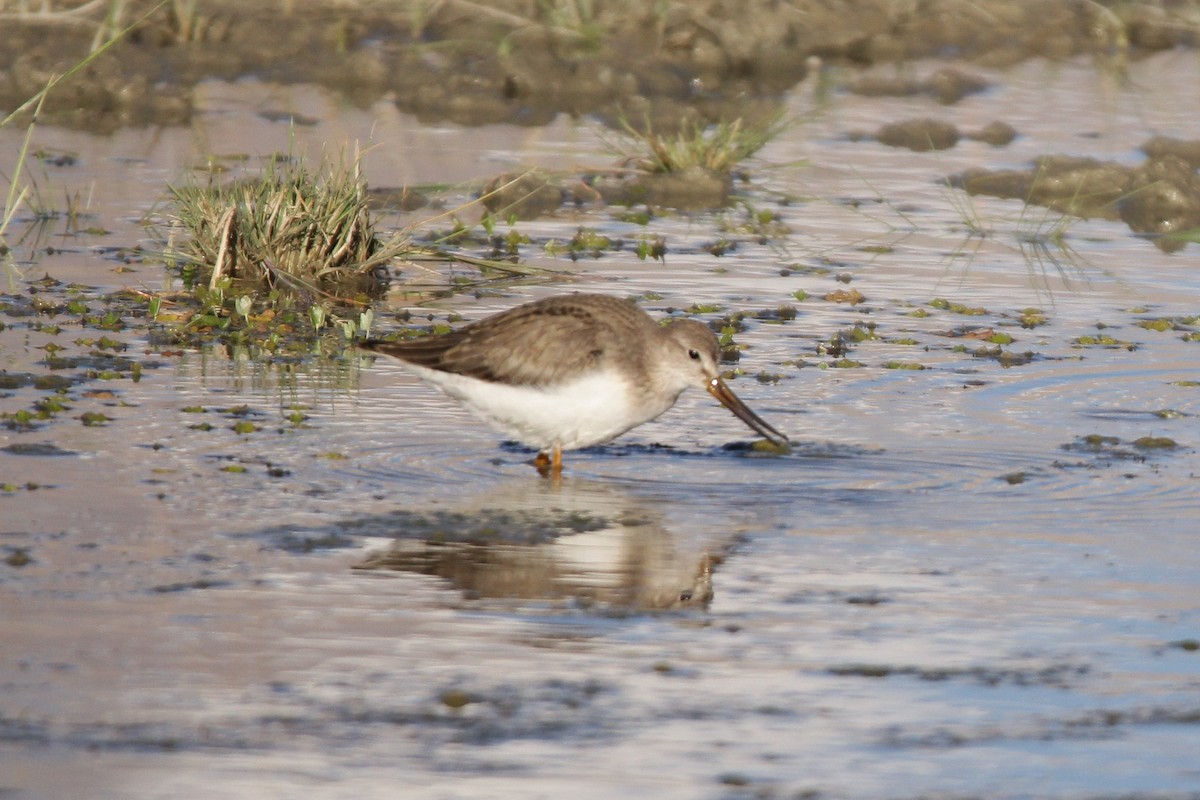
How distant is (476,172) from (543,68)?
12.8ft

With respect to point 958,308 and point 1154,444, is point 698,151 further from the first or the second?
point 1154,444

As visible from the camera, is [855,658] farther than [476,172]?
No

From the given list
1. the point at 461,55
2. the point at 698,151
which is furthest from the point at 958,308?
the point at 461,55

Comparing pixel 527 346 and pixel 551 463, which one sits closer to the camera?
pixel 527 346

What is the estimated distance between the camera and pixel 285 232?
442 inches

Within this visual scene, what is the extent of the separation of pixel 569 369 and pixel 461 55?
1130cm

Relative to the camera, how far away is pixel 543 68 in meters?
18.6

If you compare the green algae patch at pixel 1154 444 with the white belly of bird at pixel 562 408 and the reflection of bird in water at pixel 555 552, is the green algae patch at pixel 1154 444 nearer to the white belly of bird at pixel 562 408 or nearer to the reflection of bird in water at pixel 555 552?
the white belly of bird at pixel 562 408

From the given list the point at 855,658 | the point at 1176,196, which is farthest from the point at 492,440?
the point at 1176,196

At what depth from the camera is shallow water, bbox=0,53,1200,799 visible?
17.6ft

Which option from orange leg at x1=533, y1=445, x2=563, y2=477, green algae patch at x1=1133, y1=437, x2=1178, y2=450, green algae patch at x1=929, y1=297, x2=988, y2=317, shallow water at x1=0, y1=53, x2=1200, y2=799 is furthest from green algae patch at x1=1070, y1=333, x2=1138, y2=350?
orange leg at x1=533, y1=445, x2=563, y2=477

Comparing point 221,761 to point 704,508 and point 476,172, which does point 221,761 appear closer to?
point 704,508

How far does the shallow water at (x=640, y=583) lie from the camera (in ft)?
17.6

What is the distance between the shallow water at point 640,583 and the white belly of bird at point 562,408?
21 cm
